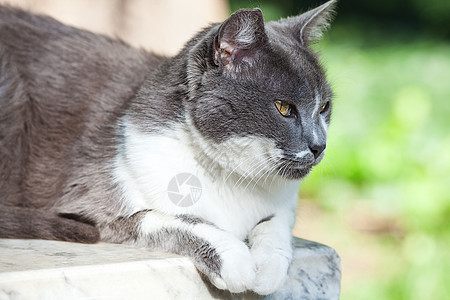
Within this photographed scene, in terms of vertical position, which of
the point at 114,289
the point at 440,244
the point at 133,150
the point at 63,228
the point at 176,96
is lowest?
the point at 440,244

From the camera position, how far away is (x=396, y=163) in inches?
142

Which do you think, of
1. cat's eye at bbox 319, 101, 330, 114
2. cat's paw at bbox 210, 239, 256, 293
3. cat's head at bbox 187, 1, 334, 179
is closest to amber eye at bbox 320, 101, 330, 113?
cat's eye at bbox 319, 101, 330, 114

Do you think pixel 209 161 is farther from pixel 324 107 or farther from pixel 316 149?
pixel 324 107

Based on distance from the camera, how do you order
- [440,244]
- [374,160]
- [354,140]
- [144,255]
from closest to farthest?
[144,255]
[440,244]
[374,160]
[354,140]

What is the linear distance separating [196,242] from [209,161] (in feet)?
0.84

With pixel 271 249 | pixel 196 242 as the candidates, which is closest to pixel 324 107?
pixel 271 249

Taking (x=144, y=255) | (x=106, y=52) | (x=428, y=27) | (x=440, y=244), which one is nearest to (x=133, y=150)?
(x=144, y=255)

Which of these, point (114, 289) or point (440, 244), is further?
point (440, 244)

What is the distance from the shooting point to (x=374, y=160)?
3656mm

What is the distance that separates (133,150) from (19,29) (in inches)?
31.9

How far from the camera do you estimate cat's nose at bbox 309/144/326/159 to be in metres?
1.68

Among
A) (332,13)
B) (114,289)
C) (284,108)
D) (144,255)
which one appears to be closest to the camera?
(114,289)

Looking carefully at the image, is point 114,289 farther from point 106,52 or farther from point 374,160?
point 374,160

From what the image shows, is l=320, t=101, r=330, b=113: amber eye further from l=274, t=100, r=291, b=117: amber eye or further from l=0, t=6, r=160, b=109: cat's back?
l=0, t=6, r=160, b=109: cat's back
